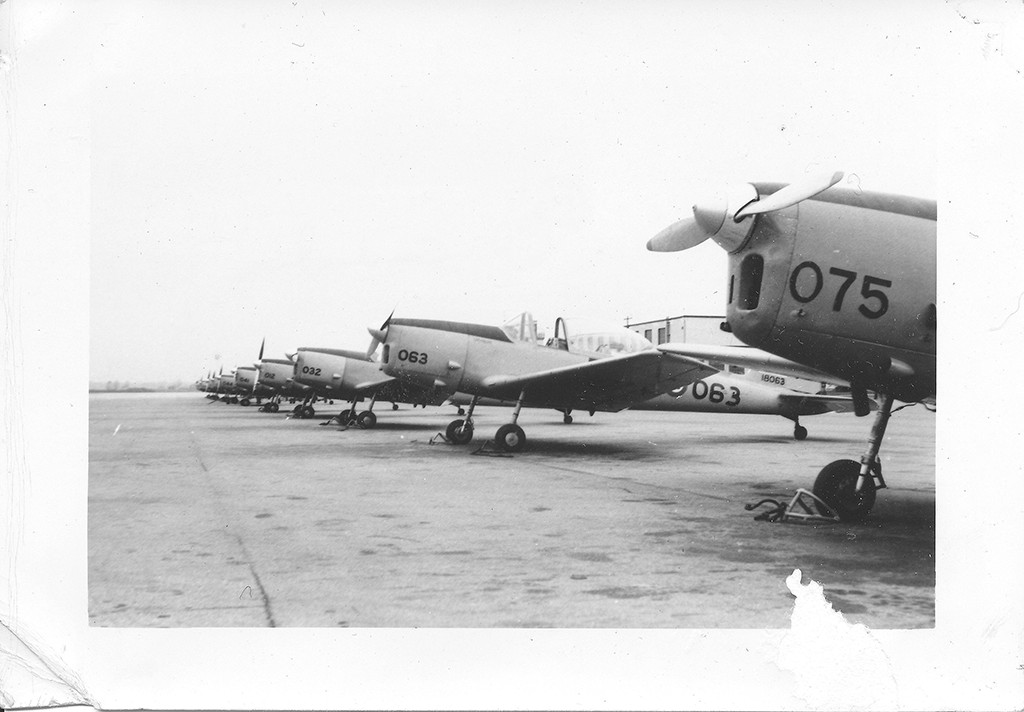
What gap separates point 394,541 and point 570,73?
2102mm

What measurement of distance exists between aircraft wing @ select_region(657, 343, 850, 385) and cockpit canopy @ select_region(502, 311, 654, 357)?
0.67 m

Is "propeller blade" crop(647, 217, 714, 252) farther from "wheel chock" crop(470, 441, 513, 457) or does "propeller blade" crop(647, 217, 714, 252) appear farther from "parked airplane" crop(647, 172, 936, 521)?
"wheel chock" crop(470, 441, 513, 457)

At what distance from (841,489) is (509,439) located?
340 cm

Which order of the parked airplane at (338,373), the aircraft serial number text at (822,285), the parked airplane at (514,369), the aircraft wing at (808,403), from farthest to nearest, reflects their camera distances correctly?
the parked airplane at (338,373) < the aircraft wing at (808,403) < the parked airplane at (514,369) < the aircraft serial number text at (822,285)

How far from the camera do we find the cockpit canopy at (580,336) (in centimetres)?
537

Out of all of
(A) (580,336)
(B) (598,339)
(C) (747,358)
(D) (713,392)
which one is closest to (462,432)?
(A) (580,336)

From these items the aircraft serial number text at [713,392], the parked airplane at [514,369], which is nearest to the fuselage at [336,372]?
the parked airplane at [514,369]

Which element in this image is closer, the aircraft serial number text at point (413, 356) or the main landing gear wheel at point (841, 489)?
the main landing gear wheel at point (841, 489)

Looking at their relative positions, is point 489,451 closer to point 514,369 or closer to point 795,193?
point 514,369

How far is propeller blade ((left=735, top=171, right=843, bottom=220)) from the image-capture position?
8.13 ft

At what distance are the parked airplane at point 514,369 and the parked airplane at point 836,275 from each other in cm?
275

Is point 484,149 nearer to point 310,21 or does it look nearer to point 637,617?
point 310,21

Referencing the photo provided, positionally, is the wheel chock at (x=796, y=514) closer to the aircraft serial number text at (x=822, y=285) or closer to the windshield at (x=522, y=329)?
the aircraft serial number text at (x=822, y=285)

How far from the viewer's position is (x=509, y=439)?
6.16m
